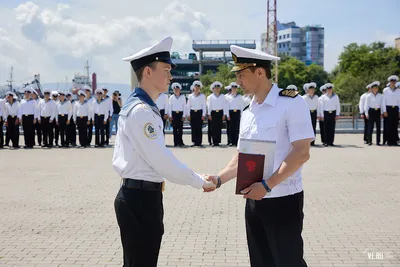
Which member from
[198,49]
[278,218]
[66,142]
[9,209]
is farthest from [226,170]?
[198,49]

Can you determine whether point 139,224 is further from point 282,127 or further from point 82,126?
point 82,126

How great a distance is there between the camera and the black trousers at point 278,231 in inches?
124

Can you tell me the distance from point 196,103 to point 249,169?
14.2 m

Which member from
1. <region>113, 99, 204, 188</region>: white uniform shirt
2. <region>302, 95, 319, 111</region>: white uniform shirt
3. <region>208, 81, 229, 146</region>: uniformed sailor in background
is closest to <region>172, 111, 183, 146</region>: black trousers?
<region>208, 81, 229, 146</region>: uniformed sailor in background

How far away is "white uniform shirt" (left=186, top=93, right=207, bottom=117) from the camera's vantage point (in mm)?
17141

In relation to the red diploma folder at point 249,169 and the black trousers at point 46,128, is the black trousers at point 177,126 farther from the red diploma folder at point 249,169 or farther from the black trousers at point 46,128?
the red diploma folder at point 249,169

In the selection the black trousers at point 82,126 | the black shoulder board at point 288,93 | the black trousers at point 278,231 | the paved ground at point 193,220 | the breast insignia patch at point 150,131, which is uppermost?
the black shoulder board at point 288,93

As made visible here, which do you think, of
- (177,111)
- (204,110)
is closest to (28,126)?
(177,111)

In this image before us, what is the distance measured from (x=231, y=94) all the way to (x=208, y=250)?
1231 cm

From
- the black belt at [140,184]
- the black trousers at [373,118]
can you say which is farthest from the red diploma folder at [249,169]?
the black trousers at [373,118]

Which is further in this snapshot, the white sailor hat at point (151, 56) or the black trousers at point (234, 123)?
the black trousers at point (234, 123)

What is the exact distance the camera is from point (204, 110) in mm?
17422

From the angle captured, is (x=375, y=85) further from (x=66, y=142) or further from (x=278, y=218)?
(x=278, y=218)

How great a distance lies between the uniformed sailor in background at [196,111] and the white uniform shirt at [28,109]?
5.67m
